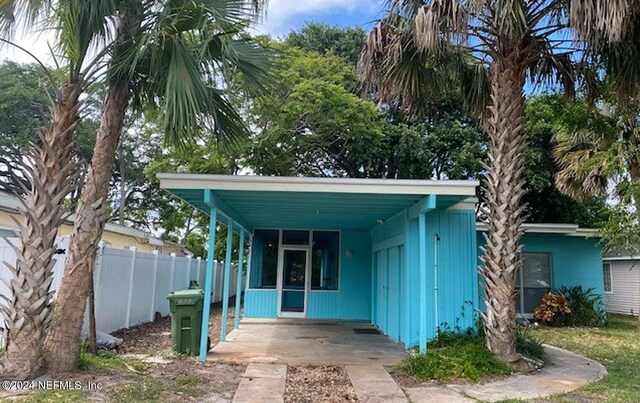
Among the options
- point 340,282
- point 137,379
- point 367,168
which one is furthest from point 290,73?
point 137,379

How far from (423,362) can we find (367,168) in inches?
469

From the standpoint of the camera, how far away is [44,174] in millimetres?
5453

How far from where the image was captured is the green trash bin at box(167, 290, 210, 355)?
7.81 meters

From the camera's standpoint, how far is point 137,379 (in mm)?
5801

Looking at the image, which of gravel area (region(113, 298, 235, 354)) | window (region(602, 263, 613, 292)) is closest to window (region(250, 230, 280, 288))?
gravel area (region(113, 298, 235, 354))

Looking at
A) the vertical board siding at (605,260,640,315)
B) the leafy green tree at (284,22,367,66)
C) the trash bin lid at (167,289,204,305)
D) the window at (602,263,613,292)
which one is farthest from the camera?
the window at (602,263,613,292)

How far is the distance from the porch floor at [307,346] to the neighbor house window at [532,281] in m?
4.70

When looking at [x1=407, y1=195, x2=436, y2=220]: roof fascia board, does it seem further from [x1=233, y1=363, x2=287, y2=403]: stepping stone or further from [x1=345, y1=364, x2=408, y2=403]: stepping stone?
[x1=233, y1=363, x2=287, y2=403]: stepping stone

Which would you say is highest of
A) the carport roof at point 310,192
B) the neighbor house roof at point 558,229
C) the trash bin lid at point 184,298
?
the neighbor house roof at point 558,229

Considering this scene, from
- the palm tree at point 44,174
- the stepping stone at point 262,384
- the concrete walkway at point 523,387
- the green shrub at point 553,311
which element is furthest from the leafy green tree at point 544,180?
the palm tree at point 44,174

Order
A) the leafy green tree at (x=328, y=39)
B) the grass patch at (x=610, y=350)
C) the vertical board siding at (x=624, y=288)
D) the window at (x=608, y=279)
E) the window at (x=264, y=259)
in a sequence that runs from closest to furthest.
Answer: the grass patch at (x=610, y=350), the window at (x=264, y=259), the vertical board siding at (x=624, y=288), the leafy green tree at (x=328, y=39), the window at (x=608, y=279)

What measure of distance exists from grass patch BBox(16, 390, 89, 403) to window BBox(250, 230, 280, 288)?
29.8 ft

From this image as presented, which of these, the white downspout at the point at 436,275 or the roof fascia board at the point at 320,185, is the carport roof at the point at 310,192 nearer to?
the roof fascia board at the point at 320,185

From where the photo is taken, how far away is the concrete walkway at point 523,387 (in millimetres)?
5609
